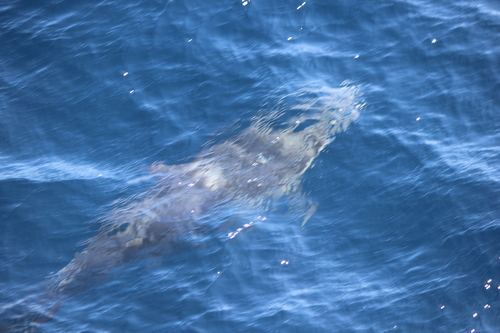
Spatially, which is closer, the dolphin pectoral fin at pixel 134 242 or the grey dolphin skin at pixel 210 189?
the grey dolphin skin at pixel 210 189

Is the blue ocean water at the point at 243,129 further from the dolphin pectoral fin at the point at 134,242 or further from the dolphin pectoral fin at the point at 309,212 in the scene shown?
the dolphin pectoral fin at the point at 134,242

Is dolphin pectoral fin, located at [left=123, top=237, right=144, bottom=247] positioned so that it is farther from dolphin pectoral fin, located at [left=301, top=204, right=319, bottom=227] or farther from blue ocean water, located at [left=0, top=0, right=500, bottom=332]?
dolphin pectoral fin, located at [left=301, top=204, right=319, bottom=227]

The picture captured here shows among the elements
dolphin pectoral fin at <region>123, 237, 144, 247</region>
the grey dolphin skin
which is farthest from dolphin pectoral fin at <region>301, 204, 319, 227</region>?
dolphin pectoral fin at <region>123, 237, 144, 247</region>

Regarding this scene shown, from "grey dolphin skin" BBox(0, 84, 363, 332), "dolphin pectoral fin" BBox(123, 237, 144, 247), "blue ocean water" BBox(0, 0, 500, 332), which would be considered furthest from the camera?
"dolphin pectoral fin" BBox(123, 237, 144, 247)

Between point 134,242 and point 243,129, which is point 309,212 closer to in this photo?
point 243,129

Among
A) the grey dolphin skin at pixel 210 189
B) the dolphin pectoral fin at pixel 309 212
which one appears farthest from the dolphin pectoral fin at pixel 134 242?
the dolphin pectoral fin at pixel 309 212

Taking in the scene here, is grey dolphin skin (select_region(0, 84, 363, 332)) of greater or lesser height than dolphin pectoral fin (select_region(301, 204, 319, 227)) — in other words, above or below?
above

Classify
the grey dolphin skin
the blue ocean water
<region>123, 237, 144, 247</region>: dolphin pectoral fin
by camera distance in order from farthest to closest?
<region>123, 237, 144, 247</region>: dolphin pectoral fin, the grey dolphin skin, the blue ocean water
